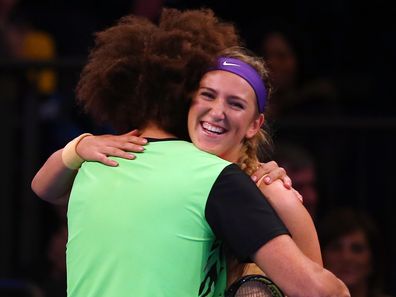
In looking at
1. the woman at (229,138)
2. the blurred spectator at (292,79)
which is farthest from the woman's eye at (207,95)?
the blurred spectator at (292,79)

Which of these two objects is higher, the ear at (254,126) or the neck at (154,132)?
the ear at (254,126)

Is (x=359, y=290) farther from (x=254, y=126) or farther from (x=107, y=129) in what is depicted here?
(x=254, y=126)

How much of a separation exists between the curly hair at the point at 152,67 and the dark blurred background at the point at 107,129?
2.42 m

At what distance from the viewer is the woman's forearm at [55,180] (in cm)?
413

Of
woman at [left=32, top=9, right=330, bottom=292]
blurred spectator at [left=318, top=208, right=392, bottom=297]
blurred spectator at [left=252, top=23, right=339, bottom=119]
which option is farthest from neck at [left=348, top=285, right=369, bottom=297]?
woman at [left=32, top=9, right=330, bottom=292]

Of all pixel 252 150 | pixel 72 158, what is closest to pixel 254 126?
pixel 252 150

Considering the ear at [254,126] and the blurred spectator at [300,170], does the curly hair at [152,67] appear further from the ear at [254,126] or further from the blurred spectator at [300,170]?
the blurred spectator at [300,170]

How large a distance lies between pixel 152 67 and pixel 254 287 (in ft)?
2.70

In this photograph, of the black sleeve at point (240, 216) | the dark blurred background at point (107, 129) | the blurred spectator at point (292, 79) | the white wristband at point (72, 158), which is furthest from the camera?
the blurred spectator at point (292, 79)

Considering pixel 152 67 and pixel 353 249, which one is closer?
pixel 152 67

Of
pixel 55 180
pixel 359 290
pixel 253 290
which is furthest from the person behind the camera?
pixel 359 290

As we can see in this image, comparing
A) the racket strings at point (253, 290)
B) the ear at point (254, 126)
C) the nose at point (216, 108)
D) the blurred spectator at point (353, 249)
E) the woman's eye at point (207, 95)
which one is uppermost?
the woman's eye at point (207, 95)

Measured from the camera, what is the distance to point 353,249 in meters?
6.15

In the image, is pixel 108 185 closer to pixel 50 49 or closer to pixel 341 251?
pixel 341 251
